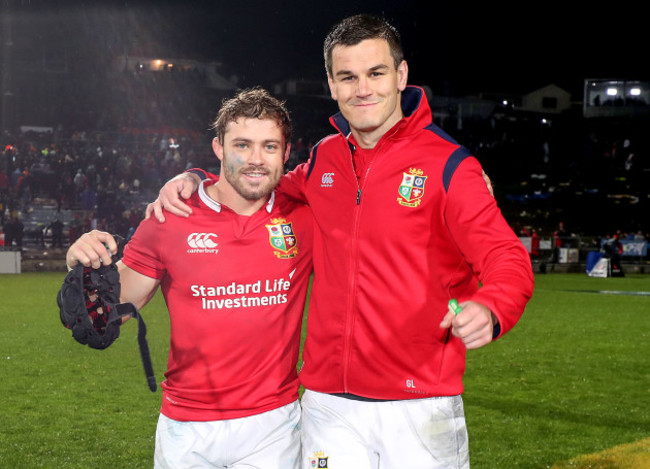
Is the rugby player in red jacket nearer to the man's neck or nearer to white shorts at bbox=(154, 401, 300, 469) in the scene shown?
white shorts at bbox=(154, 401, 300, 469)

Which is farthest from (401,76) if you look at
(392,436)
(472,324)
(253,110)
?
(392,436)

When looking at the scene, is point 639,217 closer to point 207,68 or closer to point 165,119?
point 165,119

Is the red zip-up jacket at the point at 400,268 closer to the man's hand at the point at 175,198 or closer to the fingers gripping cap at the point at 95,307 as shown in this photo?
the man's hand at the point at 175,198

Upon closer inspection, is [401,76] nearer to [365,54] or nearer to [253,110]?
[365,54]

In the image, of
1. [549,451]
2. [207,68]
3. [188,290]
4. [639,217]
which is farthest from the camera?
[207,68]

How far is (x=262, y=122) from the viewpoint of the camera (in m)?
3.42

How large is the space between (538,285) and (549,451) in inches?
645

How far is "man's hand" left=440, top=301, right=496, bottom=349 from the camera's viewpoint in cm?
242

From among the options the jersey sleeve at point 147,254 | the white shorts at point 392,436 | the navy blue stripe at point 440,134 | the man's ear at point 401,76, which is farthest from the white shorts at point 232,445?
the man's ear at point 401,76

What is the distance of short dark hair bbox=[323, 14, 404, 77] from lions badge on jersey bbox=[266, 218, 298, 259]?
2.19ft

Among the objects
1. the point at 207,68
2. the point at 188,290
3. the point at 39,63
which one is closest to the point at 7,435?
the point at 188,290

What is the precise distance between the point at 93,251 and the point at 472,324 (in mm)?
1604

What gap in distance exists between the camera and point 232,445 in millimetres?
3229

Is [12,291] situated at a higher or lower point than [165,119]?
lower
